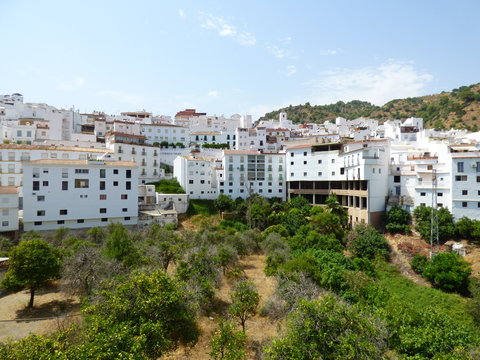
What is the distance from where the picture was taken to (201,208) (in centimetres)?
4775

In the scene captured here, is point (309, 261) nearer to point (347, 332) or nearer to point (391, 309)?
point (391, 309)

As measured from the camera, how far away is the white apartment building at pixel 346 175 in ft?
132

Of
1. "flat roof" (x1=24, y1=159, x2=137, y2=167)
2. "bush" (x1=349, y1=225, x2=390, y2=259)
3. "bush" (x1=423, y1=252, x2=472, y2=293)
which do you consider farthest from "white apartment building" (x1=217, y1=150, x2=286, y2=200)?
"bush" (x1=423, y1=252, x2=472, y2=293)

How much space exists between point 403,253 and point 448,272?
6.64 m

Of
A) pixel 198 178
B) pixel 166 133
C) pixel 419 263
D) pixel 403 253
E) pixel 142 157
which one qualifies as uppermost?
pixel 166 133

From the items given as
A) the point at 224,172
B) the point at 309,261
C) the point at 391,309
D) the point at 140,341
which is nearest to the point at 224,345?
the point at 140,341

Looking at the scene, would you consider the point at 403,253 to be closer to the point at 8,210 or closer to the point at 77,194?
the point at 77,194

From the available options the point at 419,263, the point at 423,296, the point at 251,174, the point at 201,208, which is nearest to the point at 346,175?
the point at 251,174

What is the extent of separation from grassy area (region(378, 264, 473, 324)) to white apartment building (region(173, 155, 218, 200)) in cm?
3141

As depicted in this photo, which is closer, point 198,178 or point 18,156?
point 18,156

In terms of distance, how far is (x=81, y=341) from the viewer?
10.8 m

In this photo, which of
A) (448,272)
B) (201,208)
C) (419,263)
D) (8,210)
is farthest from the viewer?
(201,208)

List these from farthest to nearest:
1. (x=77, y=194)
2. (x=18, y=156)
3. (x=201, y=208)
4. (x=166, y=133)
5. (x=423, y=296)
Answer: (x=166, y=133) < (x=201, y=208) < (x=18, y=156) < (x=77, y=194) < (x=423, y=296)

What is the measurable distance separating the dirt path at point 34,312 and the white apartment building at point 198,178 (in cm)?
2869
